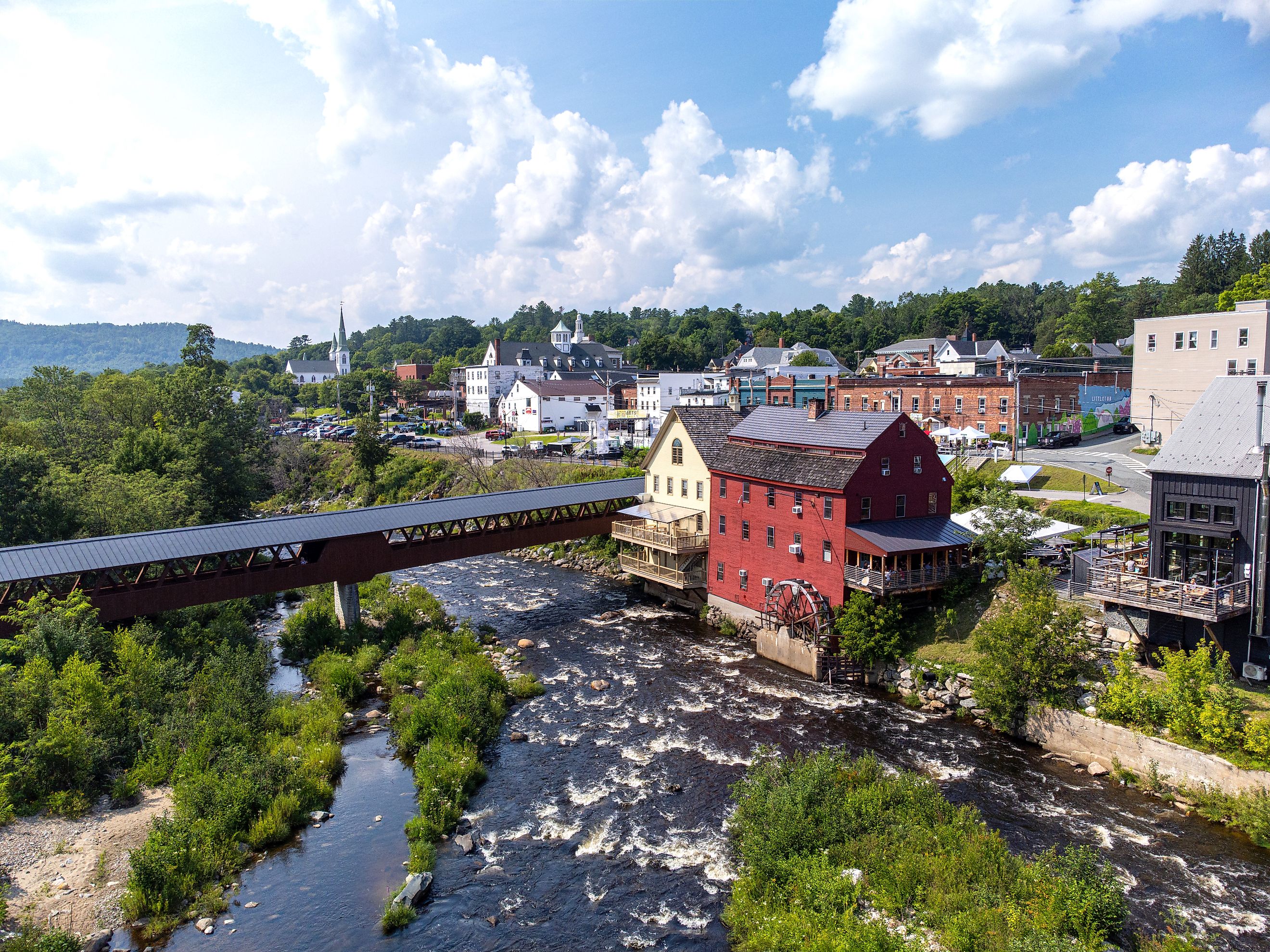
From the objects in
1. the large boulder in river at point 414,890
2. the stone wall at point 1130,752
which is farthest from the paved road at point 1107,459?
the large boulder in river at point 414,890

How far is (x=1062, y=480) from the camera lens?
4328cm

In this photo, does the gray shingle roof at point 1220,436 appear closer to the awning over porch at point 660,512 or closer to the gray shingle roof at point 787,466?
the gray shingle roof at point 787,466

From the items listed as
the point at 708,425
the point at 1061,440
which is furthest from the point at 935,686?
the point at 1061,440

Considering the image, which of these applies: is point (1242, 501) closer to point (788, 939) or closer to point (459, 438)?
point (788, 939)

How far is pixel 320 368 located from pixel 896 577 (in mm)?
167475

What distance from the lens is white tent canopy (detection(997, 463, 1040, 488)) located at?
1517 inches

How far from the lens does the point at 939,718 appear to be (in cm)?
2603

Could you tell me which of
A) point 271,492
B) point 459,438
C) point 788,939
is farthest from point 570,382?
point 788,939

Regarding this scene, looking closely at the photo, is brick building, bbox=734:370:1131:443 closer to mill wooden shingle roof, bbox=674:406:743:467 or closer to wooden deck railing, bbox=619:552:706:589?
mill wooden shingle roof, bbox=674:406:743:467

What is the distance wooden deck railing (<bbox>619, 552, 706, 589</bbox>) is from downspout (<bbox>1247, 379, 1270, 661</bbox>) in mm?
22796

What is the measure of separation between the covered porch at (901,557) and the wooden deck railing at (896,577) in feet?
0.06

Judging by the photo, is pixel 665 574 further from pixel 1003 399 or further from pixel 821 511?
pixel 1003 399

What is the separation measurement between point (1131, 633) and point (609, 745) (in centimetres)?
1798

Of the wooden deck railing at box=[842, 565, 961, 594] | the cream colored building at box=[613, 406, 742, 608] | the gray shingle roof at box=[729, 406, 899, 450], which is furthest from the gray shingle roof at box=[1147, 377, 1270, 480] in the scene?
the cream colored building at box=[613, 406, 742, 608]
